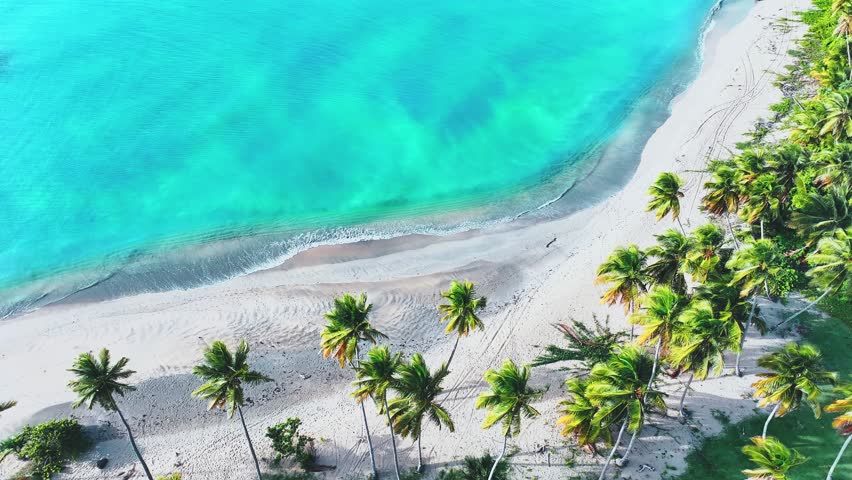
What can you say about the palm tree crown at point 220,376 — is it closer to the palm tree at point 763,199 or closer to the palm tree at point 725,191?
the palm tree at point 725,191

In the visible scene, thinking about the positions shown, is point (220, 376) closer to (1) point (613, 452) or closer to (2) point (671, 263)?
(1) point (613, 452)

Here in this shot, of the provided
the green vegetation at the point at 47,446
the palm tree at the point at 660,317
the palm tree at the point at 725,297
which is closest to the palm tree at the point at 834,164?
the palm tree at the point at 725,297

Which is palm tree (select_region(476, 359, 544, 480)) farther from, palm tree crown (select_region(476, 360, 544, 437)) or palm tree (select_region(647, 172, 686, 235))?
palm tree (select_region(647, 172, 686, 235))

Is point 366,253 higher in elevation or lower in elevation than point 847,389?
higher

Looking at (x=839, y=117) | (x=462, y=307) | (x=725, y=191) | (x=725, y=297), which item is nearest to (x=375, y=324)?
(x=462, y=307)

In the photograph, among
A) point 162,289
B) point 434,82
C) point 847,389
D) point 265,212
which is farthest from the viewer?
point 434,82

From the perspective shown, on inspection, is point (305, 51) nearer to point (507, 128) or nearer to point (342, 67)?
point (342, 67)

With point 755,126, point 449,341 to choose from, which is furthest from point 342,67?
point 755,126
